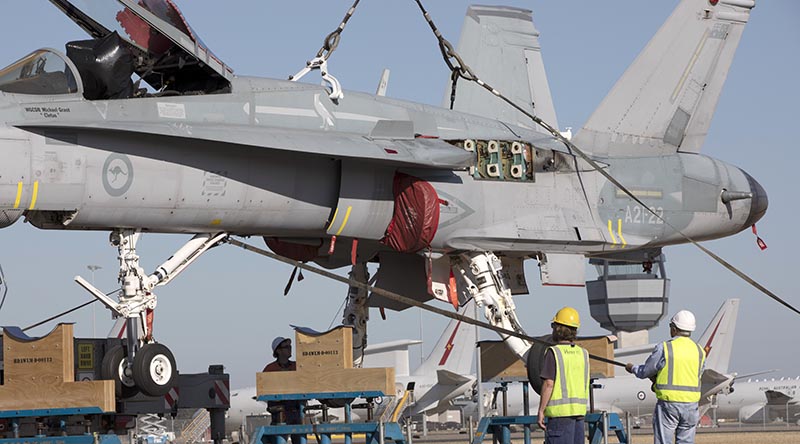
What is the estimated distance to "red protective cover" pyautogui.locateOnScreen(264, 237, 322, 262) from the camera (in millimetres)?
13258

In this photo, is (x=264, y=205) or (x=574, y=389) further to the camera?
(x=264, y=205)

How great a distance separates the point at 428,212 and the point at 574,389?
A: 415 cm

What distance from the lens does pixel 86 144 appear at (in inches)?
407

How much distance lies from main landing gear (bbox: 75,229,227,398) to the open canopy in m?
1.67

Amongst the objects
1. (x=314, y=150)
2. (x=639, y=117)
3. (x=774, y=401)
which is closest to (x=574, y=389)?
(x=314, y=150)

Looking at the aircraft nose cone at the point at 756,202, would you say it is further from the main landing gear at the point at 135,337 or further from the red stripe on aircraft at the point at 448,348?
the red stripe on aircraft at the point at 448,348

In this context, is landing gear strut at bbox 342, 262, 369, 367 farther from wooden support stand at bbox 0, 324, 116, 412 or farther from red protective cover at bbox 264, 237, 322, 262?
wooden support stand at bbox 0, 324, 116, 412

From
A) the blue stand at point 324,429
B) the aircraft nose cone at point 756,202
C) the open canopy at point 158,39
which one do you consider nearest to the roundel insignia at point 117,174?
the open canopy at point 158,39

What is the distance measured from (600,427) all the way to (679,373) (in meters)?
3.78

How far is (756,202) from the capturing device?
50.0 feet

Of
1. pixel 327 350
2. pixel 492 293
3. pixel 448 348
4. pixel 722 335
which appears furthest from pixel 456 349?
pixel 327 350

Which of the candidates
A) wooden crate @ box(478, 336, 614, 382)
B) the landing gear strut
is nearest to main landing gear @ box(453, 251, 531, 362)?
wooden crate @ box(478, 336, 614, 382)

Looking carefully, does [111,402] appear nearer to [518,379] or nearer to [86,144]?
[86,144]

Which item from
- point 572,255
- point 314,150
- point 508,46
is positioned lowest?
point 572,255
